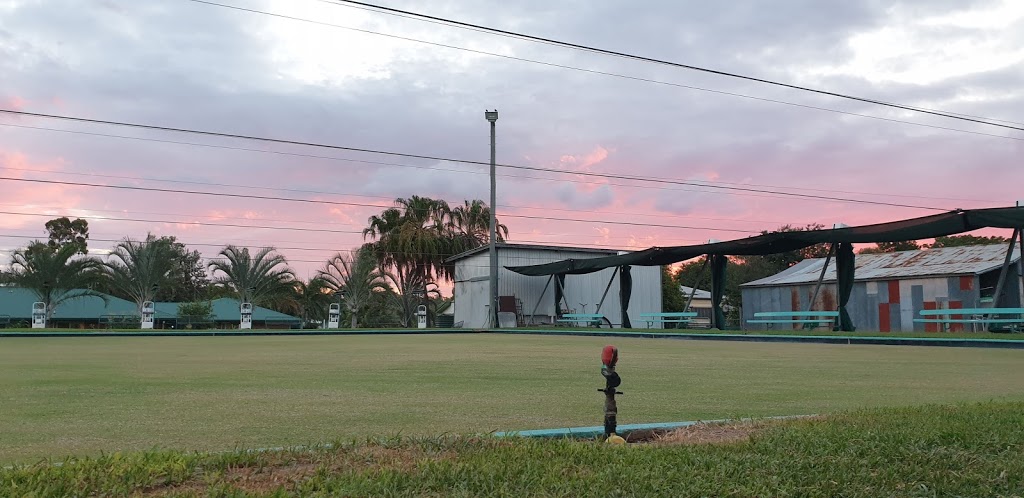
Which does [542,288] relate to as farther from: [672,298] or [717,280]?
[672,298]

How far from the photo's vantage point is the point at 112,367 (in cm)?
996

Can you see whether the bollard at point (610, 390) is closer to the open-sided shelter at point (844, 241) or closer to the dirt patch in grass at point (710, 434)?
the dirt patch in grass at point (710, 434)

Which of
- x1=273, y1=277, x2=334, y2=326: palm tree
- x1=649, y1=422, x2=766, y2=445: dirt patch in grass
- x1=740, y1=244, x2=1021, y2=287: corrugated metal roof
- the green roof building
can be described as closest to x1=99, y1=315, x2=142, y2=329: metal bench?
the green roof building

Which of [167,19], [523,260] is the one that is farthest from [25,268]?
[523,260]

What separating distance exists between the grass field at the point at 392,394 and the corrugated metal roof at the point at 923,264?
73.2 feet

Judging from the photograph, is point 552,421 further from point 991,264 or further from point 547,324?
point 547,324

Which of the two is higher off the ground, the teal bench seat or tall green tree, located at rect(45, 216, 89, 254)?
tall green tree, located at rect(45, 216, 89, 254)

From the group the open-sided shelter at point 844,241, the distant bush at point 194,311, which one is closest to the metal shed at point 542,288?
the open-sided shelter at point 844,241

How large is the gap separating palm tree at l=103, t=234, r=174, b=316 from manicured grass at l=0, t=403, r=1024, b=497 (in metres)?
36.9

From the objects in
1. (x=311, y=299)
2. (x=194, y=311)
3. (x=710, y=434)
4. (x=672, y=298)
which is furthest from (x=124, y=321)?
(x=710, y=434)

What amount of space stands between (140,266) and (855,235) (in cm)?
3018

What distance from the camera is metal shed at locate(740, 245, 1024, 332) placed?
30.5 m

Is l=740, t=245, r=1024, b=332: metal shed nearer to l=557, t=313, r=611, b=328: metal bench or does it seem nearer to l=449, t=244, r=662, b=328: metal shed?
l=557, t=313, r=611, b=328: metal bench

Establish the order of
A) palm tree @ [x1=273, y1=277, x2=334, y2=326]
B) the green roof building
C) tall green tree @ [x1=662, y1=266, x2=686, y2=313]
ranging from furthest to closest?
1. tall green tree @ [x1=662, y1=266, x2=686, y2=313]
2. the green roof building
3. palm tree @ [x1=273, y1=277, x2=334, y2=326]
